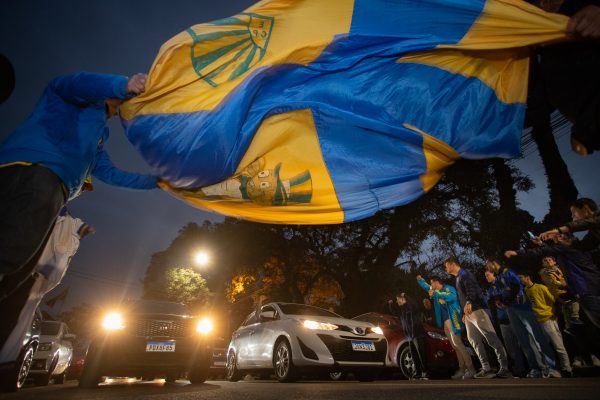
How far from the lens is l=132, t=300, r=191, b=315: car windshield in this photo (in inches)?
249

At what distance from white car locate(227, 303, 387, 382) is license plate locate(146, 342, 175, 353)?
179 centimetres

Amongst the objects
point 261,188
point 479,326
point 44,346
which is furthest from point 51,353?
point 479,326

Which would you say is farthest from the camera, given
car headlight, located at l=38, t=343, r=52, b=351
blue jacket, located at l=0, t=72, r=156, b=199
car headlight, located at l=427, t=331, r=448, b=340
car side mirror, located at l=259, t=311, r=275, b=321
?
car headlight, located at l=427, t=331, r=448, b=340

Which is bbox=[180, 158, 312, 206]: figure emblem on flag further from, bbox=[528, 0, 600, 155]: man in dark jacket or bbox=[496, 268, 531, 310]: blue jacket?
bbox=[496, 268, 531, 310]: blue jacket

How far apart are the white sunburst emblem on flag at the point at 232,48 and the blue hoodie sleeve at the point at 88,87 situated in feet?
2.34

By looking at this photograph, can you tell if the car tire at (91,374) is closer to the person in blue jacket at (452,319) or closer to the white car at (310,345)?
the white car at (310,345)

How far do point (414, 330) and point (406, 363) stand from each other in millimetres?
726

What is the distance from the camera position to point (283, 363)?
6.08 m

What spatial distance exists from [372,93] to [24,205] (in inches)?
110

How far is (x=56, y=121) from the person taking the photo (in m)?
2.40

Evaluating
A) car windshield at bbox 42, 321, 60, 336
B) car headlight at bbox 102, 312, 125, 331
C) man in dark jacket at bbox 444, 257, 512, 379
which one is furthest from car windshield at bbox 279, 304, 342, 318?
car windshield at bbox 42, 321, 60, 336

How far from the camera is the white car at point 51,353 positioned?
24.2 ft

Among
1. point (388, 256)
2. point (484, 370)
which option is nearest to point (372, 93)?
point (484, 370)

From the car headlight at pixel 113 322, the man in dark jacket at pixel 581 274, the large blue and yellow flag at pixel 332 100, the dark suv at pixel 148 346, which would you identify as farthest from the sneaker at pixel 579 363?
the car headlight at pixel 113 322
